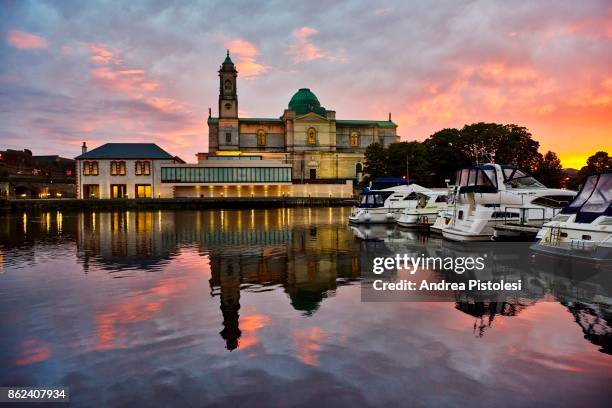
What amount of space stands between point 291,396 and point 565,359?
5.74 m

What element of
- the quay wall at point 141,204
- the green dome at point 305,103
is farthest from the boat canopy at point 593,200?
the green dome at point 305,103

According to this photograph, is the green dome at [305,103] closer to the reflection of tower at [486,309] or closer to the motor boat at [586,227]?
the motor boat at [586,227]

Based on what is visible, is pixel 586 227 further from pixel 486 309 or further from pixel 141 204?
pixel 141 204

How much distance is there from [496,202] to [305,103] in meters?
107

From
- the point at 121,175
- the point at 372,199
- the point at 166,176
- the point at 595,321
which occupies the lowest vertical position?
the point at 595,321

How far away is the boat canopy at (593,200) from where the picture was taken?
20.1 m

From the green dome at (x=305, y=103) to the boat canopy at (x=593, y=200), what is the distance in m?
110

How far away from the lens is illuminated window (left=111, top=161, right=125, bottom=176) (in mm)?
103125

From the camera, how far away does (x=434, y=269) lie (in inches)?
769

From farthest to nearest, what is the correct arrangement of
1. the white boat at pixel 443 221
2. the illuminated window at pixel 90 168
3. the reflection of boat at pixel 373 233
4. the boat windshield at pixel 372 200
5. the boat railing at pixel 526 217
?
the illuminated window at pixel 90 168
the boat windshield at pixel 372 200
the white boat at pixel 443 221
the reflection of boat at pixel 373 233
the boat railing at pixel 526 217

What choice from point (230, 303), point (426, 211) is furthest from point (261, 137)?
point (230, 303)

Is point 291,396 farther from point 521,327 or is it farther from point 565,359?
point 521,327

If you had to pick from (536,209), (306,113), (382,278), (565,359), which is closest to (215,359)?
(565,359)

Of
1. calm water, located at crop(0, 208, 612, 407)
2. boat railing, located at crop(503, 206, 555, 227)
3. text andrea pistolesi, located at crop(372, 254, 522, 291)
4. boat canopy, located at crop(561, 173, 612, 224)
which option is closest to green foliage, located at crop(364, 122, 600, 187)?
boat railing, located at crop(503, 206, 555, 227)
